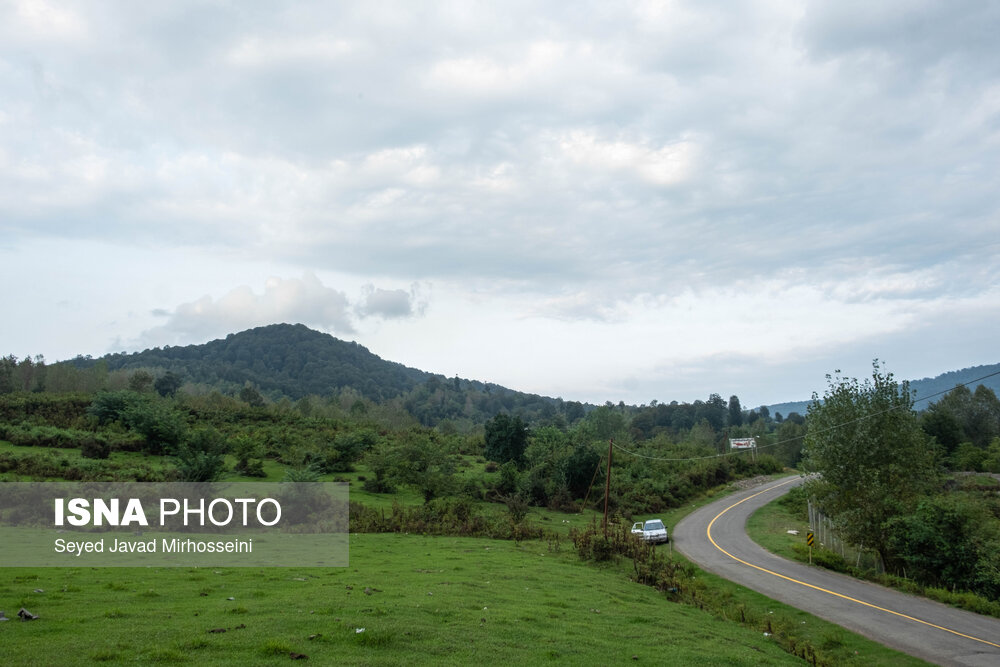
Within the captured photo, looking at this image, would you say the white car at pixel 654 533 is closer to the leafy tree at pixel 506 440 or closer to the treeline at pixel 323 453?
the treeline at pixel 323 453

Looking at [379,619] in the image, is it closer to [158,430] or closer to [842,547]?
[842,547]

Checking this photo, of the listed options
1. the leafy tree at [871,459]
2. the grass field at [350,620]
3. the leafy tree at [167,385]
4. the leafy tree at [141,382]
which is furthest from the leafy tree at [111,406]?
the leafy tree at [871,459]

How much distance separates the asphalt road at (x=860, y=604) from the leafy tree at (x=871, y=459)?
357 cm

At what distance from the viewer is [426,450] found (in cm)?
4684

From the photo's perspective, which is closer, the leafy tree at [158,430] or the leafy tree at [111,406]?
the leafy tree at [158,430]

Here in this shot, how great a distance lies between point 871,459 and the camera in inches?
1329

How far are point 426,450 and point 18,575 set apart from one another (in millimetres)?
32250

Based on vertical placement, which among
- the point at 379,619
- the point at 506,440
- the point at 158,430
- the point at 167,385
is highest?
the point at 167,385

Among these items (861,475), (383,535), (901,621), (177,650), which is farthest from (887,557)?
(177,650)

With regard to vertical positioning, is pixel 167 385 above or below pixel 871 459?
above

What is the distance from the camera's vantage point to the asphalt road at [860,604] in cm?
1988

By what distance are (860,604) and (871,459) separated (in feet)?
34.9

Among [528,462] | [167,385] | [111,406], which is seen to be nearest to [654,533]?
[528,462]

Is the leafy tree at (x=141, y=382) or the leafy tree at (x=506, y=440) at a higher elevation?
the leafy tree at (x=141, y=382)
